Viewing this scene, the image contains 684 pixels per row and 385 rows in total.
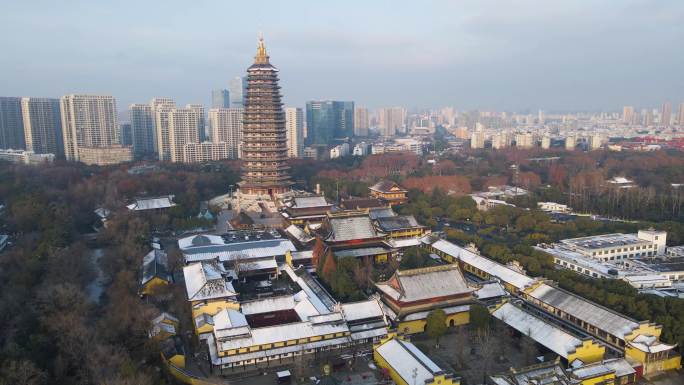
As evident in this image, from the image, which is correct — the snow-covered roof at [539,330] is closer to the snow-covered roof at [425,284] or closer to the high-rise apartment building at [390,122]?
the snow-covered roof at [425,284]

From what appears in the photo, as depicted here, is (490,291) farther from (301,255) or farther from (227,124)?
(227,124)

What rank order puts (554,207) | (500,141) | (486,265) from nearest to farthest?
(486,265) < (554,207) < (500,141)

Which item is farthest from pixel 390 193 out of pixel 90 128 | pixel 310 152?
pixel 90 128

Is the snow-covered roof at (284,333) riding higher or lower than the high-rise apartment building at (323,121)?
lower

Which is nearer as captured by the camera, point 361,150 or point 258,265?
point 258,265

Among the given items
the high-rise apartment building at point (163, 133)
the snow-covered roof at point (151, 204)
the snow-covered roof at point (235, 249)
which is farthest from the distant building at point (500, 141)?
the snow-covered roof at point (235, 249)
